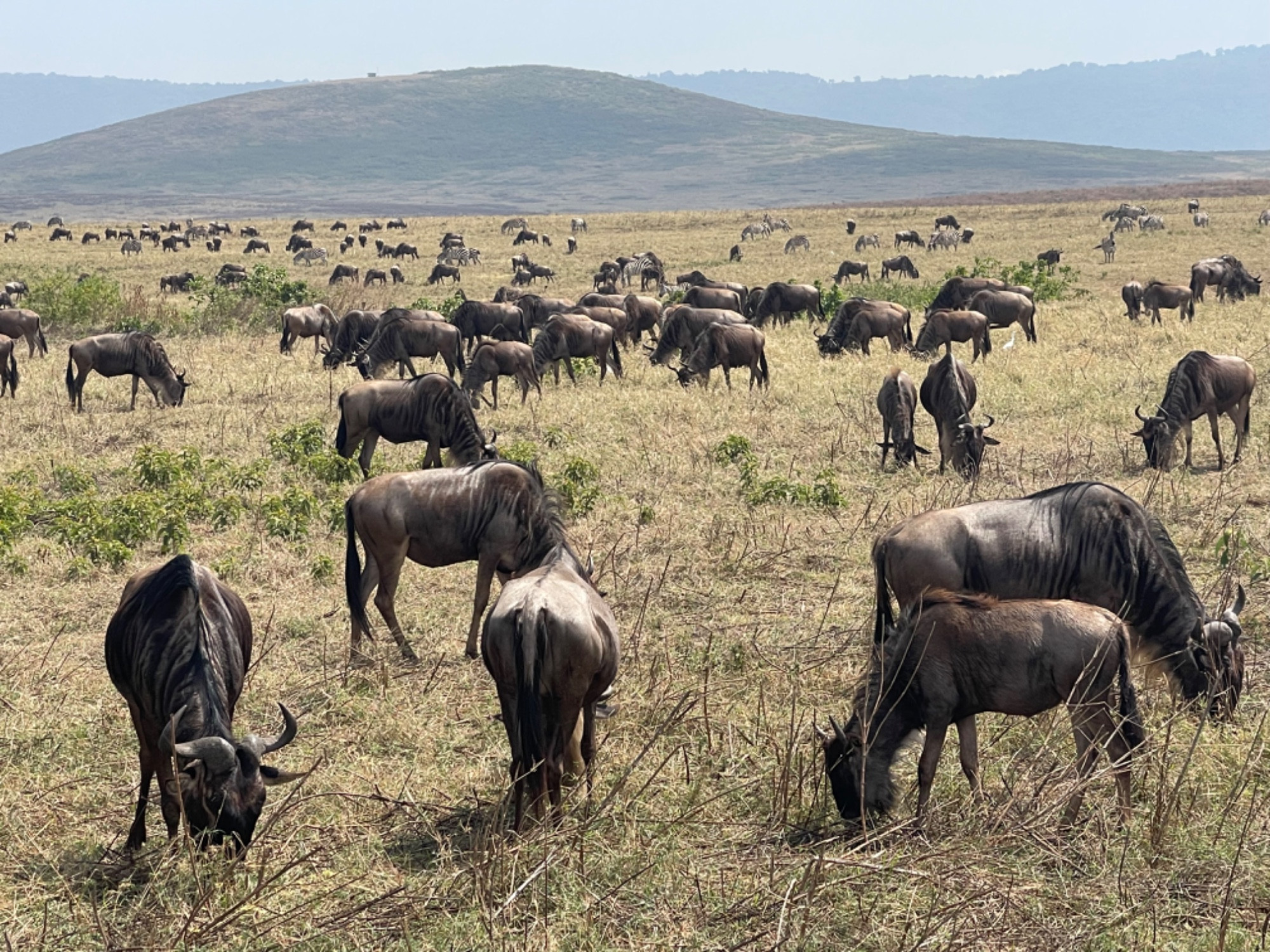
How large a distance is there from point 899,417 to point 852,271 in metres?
24.7

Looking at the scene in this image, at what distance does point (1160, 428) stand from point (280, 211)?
13621cm

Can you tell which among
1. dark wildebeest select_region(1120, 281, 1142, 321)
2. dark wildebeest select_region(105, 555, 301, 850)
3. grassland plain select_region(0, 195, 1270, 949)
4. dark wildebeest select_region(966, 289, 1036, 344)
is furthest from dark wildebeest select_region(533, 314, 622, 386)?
dark wildebeest select_region(105, 555, 301, 850)

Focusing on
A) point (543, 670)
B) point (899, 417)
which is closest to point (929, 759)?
point (543, 670)

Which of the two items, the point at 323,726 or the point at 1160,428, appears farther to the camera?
the point at 1160,428

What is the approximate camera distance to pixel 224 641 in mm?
5379

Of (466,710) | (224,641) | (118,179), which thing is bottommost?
(466,710)

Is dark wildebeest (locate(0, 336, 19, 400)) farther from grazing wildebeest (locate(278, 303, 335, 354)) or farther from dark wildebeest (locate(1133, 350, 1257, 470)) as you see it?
dark wildebeest (locate(1133, 350, 1257, 470))

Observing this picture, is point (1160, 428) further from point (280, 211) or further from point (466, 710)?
point (280, 211)

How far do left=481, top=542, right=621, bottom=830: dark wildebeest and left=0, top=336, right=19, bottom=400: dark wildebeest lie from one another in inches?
589

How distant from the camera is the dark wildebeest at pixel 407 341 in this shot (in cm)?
1844

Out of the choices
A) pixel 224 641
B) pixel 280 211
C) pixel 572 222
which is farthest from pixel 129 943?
pixel 280 211

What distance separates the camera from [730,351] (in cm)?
1789

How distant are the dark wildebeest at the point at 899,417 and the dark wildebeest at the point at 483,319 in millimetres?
9739

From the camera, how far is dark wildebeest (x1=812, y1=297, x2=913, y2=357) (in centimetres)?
2041
